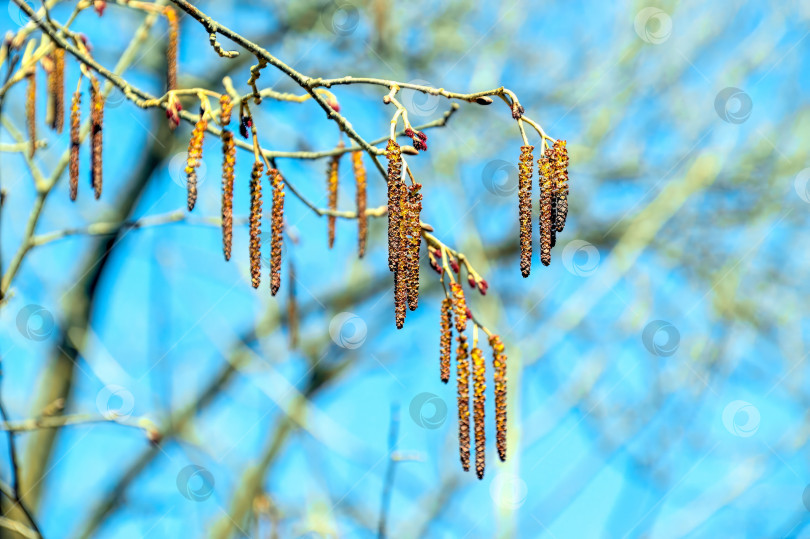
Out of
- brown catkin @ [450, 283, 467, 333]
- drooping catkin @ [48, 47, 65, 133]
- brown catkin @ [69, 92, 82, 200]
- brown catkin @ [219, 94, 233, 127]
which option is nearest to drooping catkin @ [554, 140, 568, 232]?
brown catkin @ [450, 283, 467, 333]

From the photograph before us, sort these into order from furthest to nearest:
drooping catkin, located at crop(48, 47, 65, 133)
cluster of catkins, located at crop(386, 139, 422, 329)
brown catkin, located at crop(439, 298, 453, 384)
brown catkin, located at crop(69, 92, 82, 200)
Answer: drooping catkin, located at crop(48, 47, 65, 133), brown catkin, located at crop(69, 92, 82, 200), brown catkin, located at crop(439, 298, 453, 384), cluster of catkins, located at crop(386, 139, 422, 329)

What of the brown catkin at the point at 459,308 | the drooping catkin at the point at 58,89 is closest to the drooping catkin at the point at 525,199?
the brown catkin at the point at 459,308

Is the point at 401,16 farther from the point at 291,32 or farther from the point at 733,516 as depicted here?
the point at 733,516

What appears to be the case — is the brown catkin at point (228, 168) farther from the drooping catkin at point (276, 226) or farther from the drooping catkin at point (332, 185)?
the drooping catkin at point (332, 185)

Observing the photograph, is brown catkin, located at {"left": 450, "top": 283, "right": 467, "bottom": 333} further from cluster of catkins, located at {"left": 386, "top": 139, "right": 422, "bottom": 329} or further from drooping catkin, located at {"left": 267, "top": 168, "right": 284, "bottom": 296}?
drooping catkin, located at {"left": 267, "top": 168, "right": 284, "bottom": 296}

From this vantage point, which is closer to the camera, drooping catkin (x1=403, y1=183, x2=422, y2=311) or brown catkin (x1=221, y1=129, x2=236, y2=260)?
drooping catkin (x1=403, y1=183, x2=422, y2=311)

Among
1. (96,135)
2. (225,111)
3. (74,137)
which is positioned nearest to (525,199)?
(225,111)

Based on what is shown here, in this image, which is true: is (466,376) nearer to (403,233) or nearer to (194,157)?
(403,233)
